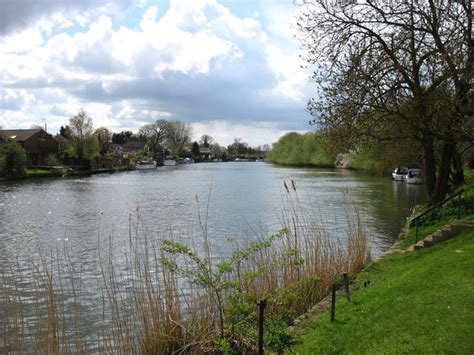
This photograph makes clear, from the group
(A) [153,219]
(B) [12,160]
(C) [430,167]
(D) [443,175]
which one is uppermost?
(B) [12,160]

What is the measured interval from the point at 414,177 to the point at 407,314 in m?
54.1

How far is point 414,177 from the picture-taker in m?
58.8

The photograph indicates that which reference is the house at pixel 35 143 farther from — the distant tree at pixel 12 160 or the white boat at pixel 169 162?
the white boat at pixel 169 162

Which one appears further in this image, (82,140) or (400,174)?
(82,140)

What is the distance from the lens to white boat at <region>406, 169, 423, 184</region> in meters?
58.5

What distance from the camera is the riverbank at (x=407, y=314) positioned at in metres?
7.01

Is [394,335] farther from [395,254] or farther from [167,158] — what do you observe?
[167,158]

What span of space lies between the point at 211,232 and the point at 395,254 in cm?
1150

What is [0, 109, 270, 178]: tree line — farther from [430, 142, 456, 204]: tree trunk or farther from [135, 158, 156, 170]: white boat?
[430, 142, 456, 204]: tree trunk

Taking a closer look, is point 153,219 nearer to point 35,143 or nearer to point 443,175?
point 443,175

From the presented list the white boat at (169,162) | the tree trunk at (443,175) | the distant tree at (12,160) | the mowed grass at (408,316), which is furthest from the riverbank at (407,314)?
the white boat at (169,162)

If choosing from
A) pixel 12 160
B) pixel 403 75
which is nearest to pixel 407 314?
pixel 403 75

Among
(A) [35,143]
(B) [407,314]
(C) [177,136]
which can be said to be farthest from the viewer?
(C) [177,136]

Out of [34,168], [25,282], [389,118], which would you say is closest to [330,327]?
[25,282]
